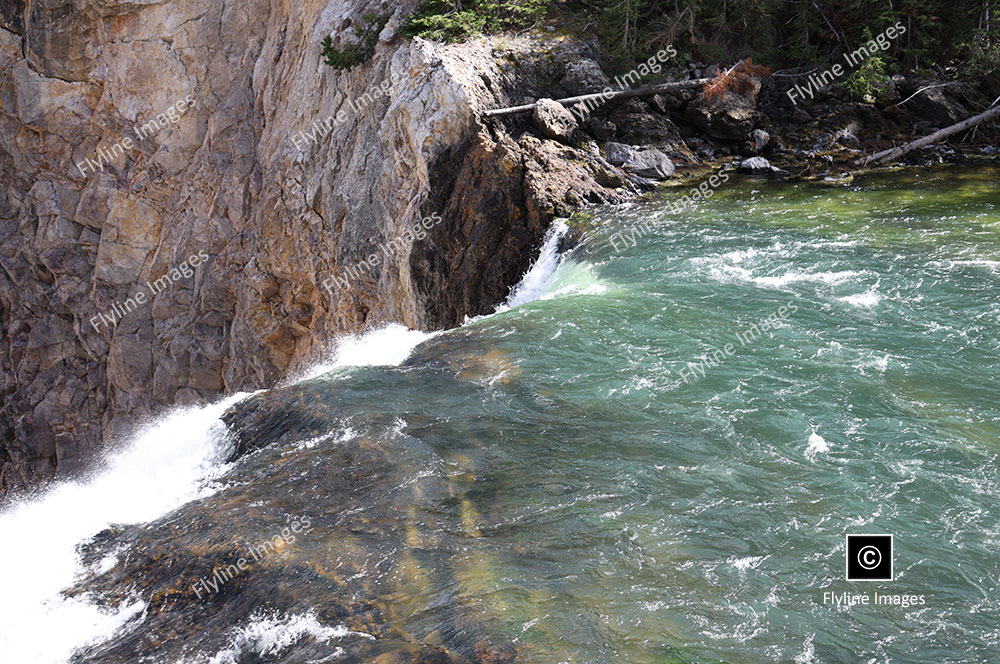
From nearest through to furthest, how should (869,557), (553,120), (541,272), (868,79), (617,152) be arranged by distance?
(869,557) < (541,272) < (553,120) < (617,152) < (868,79)

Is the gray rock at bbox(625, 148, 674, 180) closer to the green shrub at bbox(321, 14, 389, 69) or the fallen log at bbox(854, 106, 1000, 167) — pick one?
the fallen log at bbox(854, 106, 1000, 167)

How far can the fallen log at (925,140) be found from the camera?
679 inches

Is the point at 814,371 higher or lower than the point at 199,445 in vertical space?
lower

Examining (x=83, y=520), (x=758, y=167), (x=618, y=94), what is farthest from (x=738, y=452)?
(x=618, y=94)

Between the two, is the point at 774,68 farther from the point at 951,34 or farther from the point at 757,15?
the point at 951,34

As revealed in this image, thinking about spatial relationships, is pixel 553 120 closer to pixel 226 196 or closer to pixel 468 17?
pixel 468 17

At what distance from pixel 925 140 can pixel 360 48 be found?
13021 mm

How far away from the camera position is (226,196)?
22953mm

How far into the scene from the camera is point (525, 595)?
530cm

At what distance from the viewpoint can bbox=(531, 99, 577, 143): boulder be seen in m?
16.6

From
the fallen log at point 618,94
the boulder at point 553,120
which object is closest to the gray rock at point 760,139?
the fallen log at point 618,94

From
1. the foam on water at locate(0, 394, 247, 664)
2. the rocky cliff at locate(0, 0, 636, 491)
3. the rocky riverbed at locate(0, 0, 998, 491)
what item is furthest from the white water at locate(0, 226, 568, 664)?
the rocky riverbed at locate(0, 0, 998, 491)

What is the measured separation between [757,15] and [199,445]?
1769cm

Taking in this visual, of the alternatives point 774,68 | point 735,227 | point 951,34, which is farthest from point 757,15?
point 735,227
